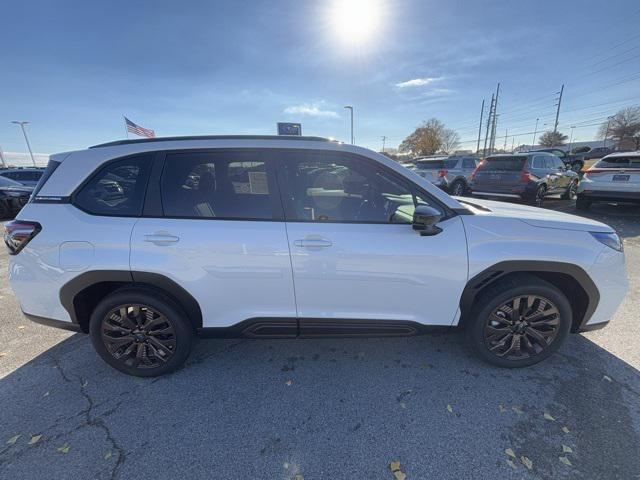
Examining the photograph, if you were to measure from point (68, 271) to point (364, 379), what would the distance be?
2.40 meters

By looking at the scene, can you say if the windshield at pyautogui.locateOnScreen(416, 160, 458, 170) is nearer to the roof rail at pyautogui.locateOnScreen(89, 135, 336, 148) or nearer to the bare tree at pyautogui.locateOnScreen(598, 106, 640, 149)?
the roof rail at pyautogui.locateOnScreen(89, 135, 336, 148)

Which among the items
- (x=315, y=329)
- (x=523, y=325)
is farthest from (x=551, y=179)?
(x=315, y=329)

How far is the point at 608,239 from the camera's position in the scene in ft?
7.71

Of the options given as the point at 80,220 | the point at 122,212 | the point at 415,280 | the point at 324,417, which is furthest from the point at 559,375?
the point at 80,220

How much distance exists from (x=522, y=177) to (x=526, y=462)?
28.9 ft

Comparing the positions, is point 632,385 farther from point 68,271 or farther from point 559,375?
point 68,271

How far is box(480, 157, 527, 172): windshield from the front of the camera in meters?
8.77

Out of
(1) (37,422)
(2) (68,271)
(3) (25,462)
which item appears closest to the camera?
(3) (25,462)

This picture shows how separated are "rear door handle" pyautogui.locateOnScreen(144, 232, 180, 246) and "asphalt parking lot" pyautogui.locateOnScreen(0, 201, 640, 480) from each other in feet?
3.82

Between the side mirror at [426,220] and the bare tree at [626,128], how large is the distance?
243 ft

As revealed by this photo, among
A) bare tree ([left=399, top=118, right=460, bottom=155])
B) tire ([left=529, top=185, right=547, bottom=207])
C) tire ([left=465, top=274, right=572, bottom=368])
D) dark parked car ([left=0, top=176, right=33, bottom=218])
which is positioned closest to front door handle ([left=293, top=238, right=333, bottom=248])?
tire ([left=465, top=274, right=572, bottom=368])

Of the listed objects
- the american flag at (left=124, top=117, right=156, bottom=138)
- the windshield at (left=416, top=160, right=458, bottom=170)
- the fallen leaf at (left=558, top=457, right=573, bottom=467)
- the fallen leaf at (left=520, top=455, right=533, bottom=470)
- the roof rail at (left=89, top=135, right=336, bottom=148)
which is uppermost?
the american flag at (left=124, top=117, right=156, bottom=138)

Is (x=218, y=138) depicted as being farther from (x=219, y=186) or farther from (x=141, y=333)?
(x=141, y=333)

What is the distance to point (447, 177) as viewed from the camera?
12.6 meters
